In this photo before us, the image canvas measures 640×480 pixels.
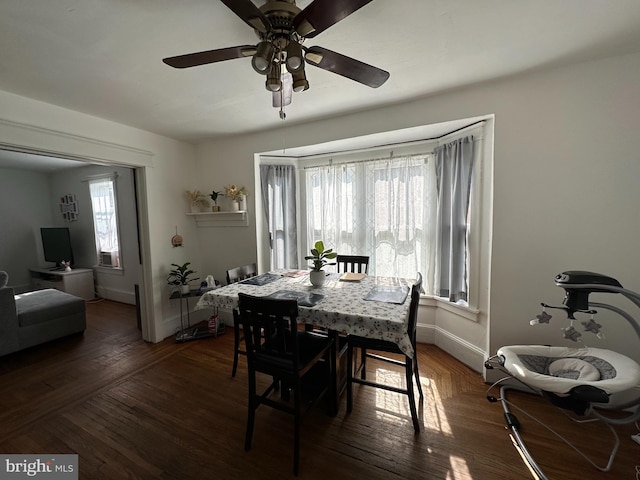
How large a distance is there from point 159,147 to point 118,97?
3.32ft

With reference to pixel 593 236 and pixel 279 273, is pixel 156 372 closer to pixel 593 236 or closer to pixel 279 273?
pixel 279 273

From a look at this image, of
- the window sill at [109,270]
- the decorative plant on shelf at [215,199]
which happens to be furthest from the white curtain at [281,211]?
the window sill at [109,270]

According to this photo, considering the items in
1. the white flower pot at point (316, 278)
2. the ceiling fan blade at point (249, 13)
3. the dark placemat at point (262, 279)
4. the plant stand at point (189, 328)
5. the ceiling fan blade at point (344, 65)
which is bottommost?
the plant stand at point (189, 328)

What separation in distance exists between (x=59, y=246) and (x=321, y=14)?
621 centimetres

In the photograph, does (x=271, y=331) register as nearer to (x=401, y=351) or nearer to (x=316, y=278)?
(x=316, y=278)

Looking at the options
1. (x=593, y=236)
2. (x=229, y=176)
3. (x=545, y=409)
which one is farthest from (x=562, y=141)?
(x=229, y=176)

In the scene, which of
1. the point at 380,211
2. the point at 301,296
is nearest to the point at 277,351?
the point at 301,296

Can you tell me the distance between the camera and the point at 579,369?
157 centimetres

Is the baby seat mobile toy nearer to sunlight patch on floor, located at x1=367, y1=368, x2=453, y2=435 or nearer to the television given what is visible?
sunlight patch on floor, located at x1=367, y1=368, x2=453, y2=435

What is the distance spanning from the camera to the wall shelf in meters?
3.23

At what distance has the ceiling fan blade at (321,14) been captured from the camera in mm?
905

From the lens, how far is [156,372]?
240cm

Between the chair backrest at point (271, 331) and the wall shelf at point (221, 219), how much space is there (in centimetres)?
187

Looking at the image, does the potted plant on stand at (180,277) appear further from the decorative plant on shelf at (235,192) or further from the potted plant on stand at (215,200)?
the decorative plant on shelf at (235,192)
